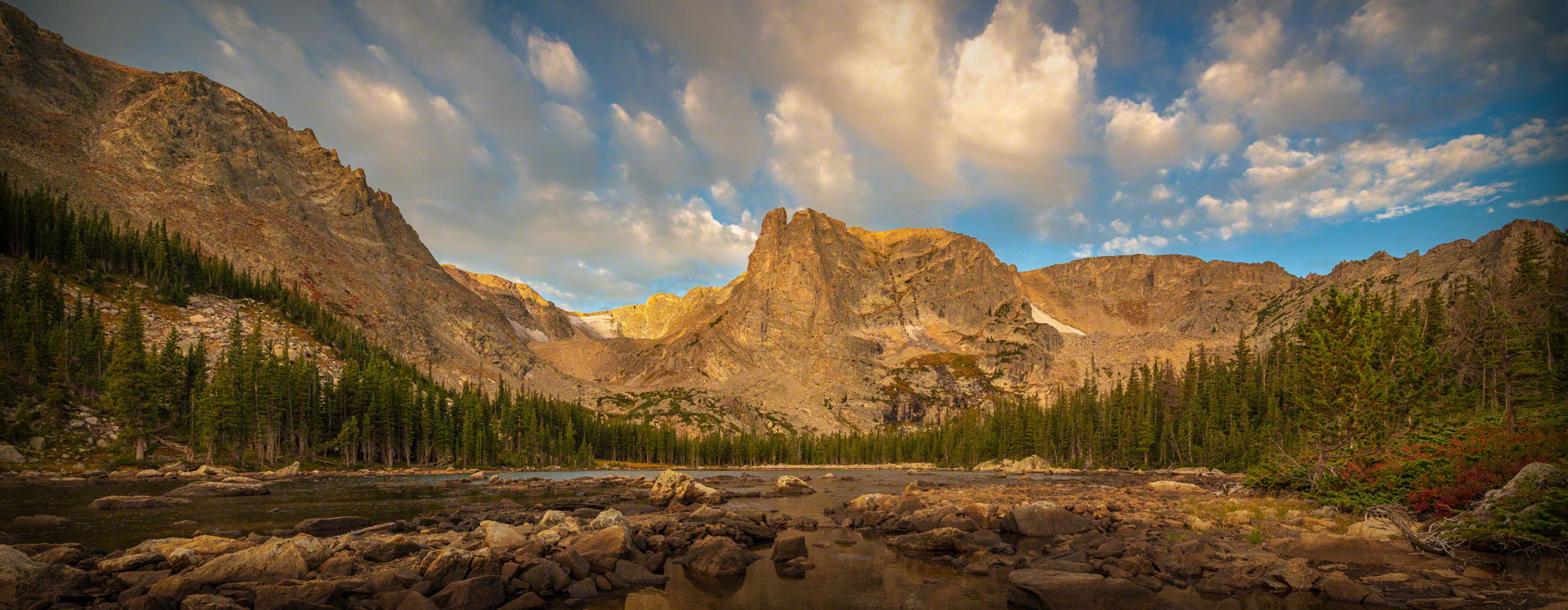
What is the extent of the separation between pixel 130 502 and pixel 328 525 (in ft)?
60.5

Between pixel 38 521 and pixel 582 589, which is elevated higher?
pixel 38 521

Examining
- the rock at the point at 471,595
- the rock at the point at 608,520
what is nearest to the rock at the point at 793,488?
the rock at the point at 608,520

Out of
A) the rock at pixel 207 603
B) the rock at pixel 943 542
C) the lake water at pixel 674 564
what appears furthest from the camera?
the rock at pixel 943 542

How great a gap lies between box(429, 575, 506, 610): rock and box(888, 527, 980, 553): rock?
60.1 ft

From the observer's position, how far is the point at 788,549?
2612cm

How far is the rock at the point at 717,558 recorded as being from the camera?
2341 cm

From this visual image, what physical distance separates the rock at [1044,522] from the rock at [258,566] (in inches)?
1213

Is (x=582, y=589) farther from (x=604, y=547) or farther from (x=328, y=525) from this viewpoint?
(x=328, y=525)

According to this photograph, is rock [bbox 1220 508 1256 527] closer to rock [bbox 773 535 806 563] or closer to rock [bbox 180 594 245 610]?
rock [bbox 773 535 806 563]

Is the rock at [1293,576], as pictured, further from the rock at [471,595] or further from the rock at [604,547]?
the rock at [471,595]

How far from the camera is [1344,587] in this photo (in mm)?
18062

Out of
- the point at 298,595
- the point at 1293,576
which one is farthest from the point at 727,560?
the point at 1293,576

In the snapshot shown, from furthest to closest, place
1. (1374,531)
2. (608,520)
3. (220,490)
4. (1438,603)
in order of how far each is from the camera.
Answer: (220,490) → (608,520) → (1374,531) → (1438,603)

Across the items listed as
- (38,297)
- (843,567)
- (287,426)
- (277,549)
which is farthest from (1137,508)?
(38,297)
